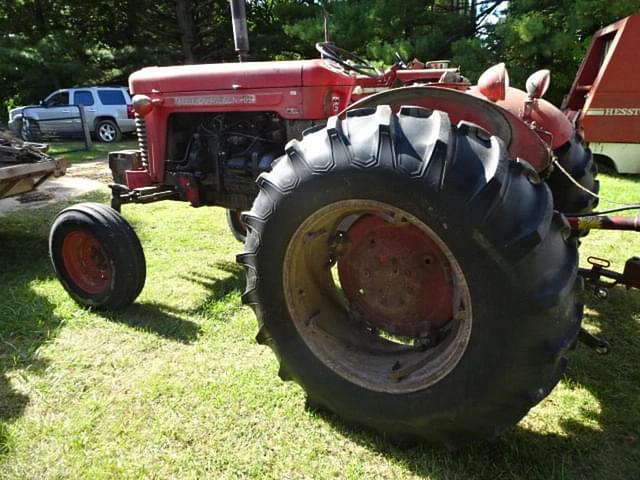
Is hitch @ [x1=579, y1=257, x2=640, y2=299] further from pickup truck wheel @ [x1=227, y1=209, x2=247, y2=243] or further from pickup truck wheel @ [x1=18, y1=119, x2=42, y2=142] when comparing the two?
pickup truck wheel @ [x1=18, y1=119, x2=42, y2=142]

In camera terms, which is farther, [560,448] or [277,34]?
[277,34]

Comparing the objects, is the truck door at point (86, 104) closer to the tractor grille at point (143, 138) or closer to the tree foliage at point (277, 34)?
the tree foliage at point (277, 34)

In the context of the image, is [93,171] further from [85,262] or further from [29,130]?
[85,262]

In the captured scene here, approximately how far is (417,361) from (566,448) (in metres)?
0.65

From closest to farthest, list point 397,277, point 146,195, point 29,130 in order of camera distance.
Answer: point 397,277 < point 146,195 < point 29,130

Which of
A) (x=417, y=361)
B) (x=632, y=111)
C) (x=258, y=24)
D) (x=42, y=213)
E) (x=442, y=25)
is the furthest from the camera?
(x=258, y=24)

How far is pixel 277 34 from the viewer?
14008 millimetres

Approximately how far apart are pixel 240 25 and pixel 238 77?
1.34 feet

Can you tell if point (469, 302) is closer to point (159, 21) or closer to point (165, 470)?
point (165, 470)

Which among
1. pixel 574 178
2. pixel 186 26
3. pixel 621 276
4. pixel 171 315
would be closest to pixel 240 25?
pixel 171 315

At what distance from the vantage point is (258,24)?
15.2 m

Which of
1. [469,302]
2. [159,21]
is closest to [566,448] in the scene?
[469,302]

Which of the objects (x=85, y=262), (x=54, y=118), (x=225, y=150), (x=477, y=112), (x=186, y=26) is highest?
(x=186, y=26)

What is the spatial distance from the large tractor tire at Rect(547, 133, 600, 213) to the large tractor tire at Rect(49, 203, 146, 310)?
2.47 m
